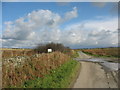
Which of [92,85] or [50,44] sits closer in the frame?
[92,85]

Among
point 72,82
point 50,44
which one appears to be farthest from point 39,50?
point 72,82

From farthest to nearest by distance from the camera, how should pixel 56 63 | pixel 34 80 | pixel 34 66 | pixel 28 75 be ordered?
1. pixel 56 63
2. pixel 34 66
3. pixel 28 75
4. pixel 34 80

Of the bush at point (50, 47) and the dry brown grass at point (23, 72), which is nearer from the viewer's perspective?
the dry brown grass at point (23, 72)

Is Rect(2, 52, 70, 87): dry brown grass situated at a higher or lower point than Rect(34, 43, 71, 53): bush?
lower

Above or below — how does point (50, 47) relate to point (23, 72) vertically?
above

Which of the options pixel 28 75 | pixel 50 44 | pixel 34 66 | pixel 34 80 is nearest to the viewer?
pixel 34 80

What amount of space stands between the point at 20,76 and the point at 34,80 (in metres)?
1.24

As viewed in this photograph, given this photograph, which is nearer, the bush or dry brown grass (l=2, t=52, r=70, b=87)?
dry brown grass (l=2, t=52, r=70, b=87)

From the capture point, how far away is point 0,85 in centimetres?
1408

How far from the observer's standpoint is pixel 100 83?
14.8 m

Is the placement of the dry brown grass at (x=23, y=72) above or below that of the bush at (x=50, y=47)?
below

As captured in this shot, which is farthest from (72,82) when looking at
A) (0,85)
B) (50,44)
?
(50,44)

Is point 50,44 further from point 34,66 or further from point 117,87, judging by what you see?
point 117,87

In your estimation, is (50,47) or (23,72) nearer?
(23,72)
